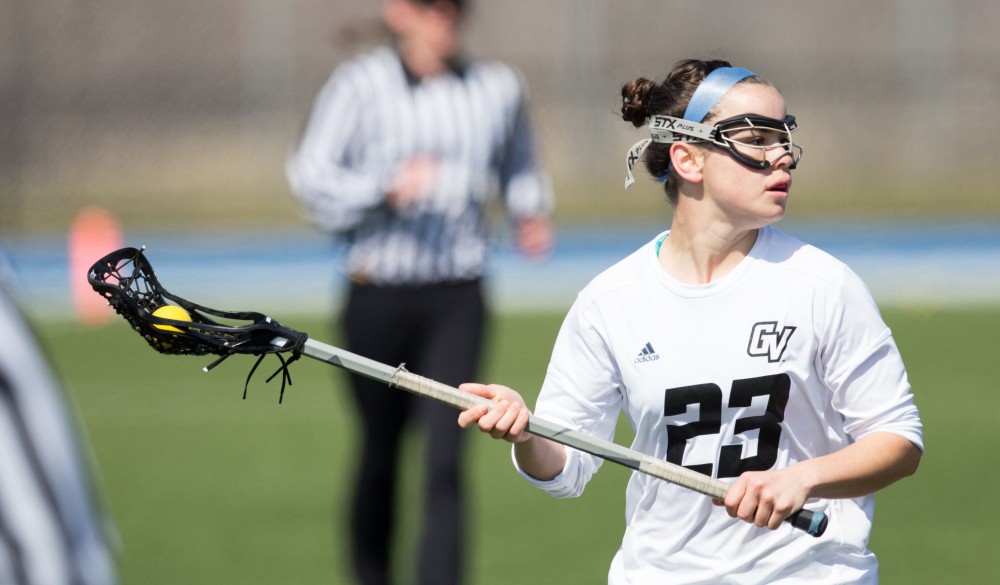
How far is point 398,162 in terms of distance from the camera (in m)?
5.55

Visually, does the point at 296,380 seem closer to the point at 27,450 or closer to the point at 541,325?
the point at 541,325

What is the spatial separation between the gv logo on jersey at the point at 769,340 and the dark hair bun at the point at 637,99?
0.60 meters

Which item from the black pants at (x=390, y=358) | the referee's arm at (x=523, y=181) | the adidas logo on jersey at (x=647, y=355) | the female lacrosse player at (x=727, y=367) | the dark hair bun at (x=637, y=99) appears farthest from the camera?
the referee's arm at (x=523, y=181)

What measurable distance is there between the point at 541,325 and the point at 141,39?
1223 centimetres

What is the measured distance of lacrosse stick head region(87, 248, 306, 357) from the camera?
273 cm

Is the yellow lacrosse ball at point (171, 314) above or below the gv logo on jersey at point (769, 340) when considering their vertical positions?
above

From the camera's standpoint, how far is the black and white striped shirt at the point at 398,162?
5.50m

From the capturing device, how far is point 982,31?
22.6 m

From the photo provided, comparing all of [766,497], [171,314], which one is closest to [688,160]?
[766,497]

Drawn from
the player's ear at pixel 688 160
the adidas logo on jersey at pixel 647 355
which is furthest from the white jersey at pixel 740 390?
the player's ear at pixel 688 160

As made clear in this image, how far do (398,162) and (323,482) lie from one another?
2.73 metres

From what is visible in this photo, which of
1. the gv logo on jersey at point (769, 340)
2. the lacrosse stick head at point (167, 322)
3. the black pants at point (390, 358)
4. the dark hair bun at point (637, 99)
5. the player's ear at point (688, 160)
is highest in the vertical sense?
the dark hair bun at point (637, 99)

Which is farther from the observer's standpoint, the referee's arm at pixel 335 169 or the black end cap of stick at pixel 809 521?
the referee's arm at pixel 335 169

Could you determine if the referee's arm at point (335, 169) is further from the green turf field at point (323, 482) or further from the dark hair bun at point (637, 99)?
the dark hair bun at point (637, 99)
